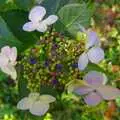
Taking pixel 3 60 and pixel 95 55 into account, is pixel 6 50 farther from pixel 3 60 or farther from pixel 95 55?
pixel 95 55

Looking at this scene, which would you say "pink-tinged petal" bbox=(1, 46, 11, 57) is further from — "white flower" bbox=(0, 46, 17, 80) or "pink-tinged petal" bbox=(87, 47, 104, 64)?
"pink-tinged petal" bbox=(87, 47, 104, 64)

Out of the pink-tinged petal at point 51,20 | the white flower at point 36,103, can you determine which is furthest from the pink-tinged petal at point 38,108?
the pink-tinged petal at point 51,20

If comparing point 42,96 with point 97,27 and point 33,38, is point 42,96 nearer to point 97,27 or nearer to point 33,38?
point 33,38

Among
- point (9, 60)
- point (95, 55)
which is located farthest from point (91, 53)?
point (9, 60)

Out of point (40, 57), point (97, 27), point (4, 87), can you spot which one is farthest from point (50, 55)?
point (97, 27)

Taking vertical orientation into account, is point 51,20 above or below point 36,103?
above

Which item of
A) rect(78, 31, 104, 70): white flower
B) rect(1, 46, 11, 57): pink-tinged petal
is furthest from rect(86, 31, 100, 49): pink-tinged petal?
rect(1, 46, 11, 57): pink-tinged petal
